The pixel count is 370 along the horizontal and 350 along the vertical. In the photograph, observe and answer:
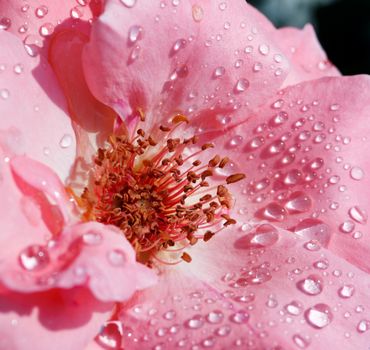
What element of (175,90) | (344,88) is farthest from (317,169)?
(175,90)

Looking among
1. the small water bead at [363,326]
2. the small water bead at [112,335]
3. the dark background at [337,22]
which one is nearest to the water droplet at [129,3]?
the small water bead at [112,335]

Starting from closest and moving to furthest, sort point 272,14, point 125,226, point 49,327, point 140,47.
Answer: point 49,327 < point 140,47 < point 125,226 < point 272,14

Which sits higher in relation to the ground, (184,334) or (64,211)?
(64,211)

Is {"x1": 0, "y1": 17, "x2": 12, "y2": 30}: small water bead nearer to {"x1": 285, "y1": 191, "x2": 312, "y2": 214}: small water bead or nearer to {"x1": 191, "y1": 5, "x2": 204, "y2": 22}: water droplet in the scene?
{"x1": 191, "y1": 5, "x2": 204, "y2": 22}: water droplet

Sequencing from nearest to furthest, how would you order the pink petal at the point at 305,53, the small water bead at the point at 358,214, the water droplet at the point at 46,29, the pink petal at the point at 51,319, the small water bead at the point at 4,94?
the pink petal at the point at 51,319 → the small water bead at the point at 4,94 → the water droplet at the point at 46,29 → the small water bead at the point at 358,214 → the pink petal at the point at 305,53

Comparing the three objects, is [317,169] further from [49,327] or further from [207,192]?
[49,327]

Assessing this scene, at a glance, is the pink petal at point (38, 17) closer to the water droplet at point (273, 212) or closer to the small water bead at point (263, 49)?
the small water bead at point (263, 49)

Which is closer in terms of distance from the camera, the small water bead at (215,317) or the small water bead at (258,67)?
the small water bead at (215,317)
